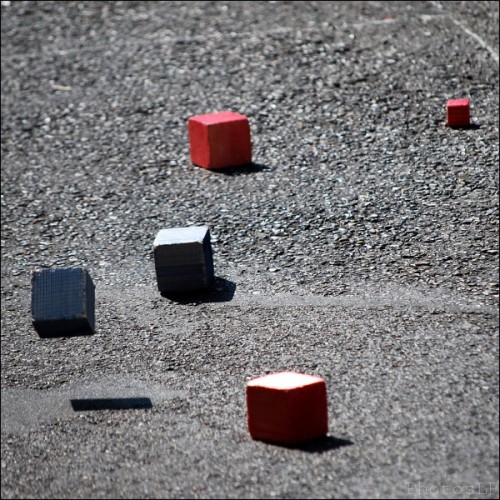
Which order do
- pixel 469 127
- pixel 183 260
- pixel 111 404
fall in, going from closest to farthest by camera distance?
pixel 111 404
pixel 183 260
pixel 469 127

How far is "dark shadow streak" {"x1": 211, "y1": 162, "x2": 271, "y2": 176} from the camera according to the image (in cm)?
877

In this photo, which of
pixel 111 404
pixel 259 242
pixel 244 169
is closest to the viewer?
pixel 111 404

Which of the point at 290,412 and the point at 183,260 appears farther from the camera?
A: the point at 183,260

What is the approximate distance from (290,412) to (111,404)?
114 centimetres

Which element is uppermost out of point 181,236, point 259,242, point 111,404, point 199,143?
point 199,143

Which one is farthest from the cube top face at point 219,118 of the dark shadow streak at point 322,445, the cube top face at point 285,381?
the dark shadow streak at point 322,445

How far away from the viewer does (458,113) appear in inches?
357

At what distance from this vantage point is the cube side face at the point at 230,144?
347 inches

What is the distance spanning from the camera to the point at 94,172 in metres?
9.16

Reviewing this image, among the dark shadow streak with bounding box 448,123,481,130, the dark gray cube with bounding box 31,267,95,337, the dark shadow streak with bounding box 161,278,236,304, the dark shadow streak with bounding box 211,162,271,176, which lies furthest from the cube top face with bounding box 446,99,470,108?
the dark gray cube with bounding box 31,267,95,337

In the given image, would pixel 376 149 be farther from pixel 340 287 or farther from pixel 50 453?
pixel 50 453

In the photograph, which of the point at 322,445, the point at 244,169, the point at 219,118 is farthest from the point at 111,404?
→ the point at 219,118

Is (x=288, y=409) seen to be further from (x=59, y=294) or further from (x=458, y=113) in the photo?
(x=458, y=113)

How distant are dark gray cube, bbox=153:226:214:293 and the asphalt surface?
0.38 ft
